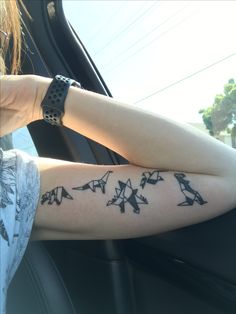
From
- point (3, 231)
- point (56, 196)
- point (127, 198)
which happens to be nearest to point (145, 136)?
point (127, 198)

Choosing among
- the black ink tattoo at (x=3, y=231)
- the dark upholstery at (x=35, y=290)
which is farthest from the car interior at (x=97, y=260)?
the black ink tattoo at (x=3, y=231)

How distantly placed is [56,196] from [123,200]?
6.5 inches

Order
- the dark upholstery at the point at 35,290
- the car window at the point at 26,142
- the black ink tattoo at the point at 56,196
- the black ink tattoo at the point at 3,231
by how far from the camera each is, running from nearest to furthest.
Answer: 1. the black ink tattoo at the point at 3,231
2. the black ink tattoo at the point at 56,196
3. the dark upholstery at the point at 35,290
4. the car window at the point at 26,142

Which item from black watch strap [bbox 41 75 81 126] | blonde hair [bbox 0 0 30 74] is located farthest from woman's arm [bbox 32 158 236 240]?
blonde hair [bbox 0 0 30 74]

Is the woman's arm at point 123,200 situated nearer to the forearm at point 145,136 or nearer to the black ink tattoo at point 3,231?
the forearm at point 145,136

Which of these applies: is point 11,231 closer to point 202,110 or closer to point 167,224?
point 167,224

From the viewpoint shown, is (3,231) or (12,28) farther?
(12,28)

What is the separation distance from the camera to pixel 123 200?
108 centimetres

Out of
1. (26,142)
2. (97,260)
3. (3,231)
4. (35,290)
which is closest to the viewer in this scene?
(3,231)

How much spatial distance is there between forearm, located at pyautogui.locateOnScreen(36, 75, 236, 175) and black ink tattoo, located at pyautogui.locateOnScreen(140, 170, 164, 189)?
19mm

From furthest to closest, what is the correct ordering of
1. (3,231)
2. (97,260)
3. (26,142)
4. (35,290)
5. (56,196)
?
1. (26,142)
2. (97,260)
3. (35,290)
4. (56,196)
5. (3,231)

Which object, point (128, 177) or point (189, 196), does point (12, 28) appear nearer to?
point (128, 177)

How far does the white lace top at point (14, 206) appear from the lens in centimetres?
102

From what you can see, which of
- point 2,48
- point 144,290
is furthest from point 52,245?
point 2,48
